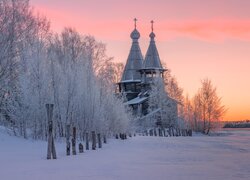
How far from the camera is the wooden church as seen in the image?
63.0 metres

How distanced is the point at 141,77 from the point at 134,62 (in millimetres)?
2737

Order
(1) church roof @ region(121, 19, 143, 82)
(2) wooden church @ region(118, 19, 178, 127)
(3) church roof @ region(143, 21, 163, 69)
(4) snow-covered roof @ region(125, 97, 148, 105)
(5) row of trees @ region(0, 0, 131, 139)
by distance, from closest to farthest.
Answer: (5) row of trees @ region(0, 0, 131, 139) → (2) wooden church @ region(118, 19, 178, 127) → (4) snow-covered roof @ region(125, 97, 148, 105) → (3) church roof @ region(143, 21, 163, 69) → (1) church roof @ region(121, 19, 143, 82)

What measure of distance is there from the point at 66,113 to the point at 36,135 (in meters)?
2.48

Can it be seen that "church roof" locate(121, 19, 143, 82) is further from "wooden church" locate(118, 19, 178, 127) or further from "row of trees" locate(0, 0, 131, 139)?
"row of trees" locate(0, 0, 131, 139)

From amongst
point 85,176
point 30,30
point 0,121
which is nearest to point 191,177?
point 85,176

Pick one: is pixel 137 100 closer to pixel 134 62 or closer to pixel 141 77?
pixel 141 77

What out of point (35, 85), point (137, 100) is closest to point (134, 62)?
point (137, 100)

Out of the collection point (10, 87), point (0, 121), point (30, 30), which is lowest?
point (0, 121)

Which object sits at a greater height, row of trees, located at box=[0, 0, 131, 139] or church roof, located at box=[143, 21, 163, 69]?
church roof, located at box=[143, 21, 163, 69]

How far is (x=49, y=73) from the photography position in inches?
1077

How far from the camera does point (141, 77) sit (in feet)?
226

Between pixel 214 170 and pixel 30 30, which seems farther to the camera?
pixel 30 30

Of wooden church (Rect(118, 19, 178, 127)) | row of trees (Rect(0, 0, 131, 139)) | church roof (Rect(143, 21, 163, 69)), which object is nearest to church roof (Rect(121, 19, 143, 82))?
wooden church (Rect(118, 19, 178, 127))

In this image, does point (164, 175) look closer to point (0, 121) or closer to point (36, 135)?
point (36, 135)
